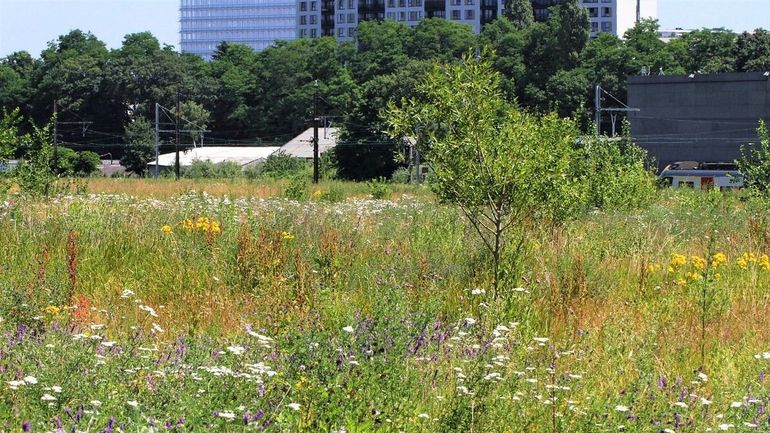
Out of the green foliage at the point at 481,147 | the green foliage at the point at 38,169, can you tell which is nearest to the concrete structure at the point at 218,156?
the green foliage at the point at 38,169

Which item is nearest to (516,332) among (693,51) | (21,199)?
(21,199)

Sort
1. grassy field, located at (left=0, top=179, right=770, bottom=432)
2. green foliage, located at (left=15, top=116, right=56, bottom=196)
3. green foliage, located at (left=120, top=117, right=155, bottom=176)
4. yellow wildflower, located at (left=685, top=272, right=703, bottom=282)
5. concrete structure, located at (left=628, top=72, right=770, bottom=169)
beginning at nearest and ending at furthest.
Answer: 1. grassy field, located at (left=0, top=179, right=770, bottom=432)
2. yellow wildflower, located at (left=685, top=272, right=703, bottom=282)
3. green foliage, located at (left=15, top=116, right=56, bottom=196)
4. concrete structure, located at (left=628, top=72, right=770, bottom=169)
5. green foliage, located at (left=120, top=117, right=155, bottom=176)

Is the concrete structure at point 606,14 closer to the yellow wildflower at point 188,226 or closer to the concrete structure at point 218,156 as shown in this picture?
the concrete structure at point 218,156

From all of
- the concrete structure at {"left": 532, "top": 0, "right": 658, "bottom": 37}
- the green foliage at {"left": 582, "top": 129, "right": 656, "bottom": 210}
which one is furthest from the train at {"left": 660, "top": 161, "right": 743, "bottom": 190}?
the concrete structure at {"left": 532, "top": 0, "right": 658, "bottom": 37}

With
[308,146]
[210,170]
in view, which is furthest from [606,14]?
[210,170]

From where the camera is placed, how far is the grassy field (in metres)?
4.80

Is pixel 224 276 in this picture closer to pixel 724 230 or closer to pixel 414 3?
pixel 724 230

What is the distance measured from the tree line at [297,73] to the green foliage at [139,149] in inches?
7.6

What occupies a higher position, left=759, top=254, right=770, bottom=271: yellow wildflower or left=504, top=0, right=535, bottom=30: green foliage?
left=504, top=0, right=535, bottom=30: green foliage

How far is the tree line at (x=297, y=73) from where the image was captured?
96.2 metres

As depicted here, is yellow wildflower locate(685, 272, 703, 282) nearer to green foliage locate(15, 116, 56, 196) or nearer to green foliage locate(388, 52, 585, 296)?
green foliage locate(388, 52, 585, 296)

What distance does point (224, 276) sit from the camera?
962cm

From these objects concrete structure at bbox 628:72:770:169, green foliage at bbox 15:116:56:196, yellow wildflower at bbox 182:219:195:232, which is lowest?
yellow wildflower at bbox 182:219:195:232

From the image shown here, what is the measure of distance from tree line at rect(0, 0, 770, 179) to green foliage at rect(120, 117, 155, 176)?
194 millimetres
